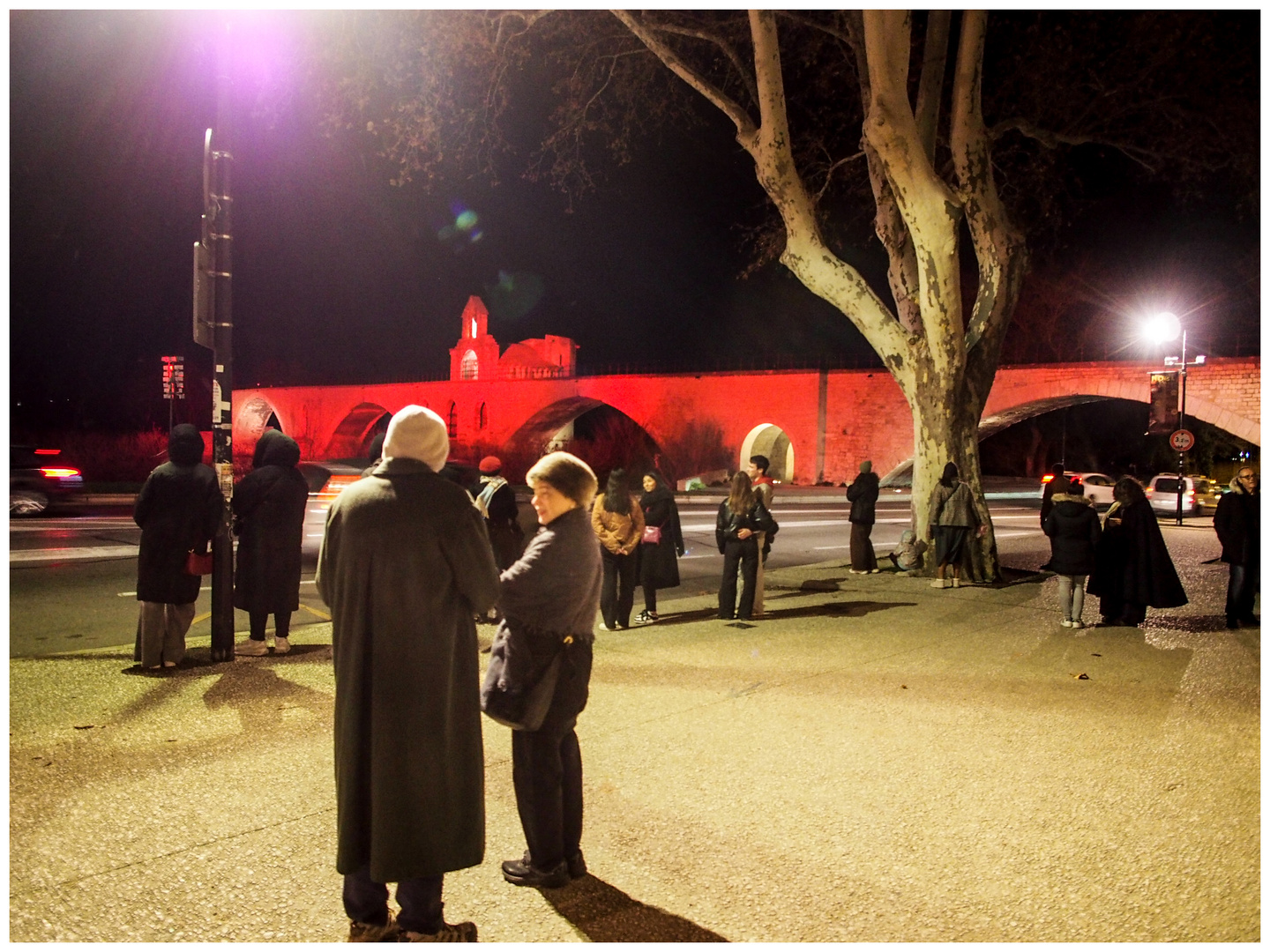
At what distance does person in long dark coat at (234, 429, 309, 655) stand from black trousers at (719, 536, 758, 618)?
3.79m

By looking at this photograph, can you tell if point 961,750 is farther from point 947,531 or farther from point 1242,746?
point 947,531

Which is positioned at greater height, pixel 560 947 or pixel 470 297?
pixel 470 297

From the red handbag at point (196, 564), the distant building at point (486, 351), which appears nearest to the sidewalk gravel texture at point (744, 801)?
the red handbag at point (196, 564)

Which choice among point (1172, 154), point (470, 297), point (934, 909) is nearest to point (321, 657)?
point (934, 909)

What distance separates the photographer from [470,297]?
84.7 metres

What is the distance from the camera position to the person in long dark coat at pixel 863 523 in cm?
1203

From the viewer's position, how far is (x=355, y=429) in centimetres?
7531

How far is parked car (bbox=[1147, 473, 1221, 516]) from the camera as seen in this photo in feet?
85.8

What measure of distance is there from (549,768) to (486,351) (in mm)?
82175

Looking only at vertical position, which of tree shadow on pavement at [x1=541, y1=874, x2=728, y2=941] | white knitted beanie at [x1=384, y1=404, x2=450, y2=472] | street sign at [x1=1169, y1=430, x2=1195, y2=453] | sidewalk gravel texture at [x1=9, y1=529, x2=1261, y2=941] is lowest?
tree shadow on pavement at [x1=541, y1=874, x2=728, y2=941]

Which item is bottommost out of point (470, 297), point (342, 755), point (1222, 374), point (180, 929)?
point (180, 929)

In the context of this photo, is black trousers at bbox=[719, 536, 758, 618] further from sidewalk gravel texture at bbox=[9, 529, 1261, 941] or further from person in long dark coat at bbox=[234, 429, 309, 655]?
person in long dark coat at bbox=[234, 429, 309, 655]

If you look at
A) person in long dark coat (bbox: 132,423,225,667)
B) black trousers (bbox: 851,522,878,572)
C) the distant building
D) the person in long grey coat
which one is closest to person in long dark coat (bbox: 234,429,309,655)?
person in long dark coat (bbox: 132,423,225,667)

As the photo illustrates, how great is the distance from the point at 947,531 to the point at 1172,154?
245 inches
